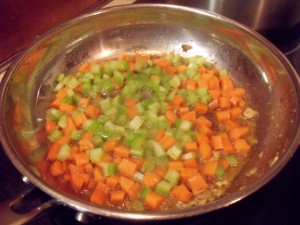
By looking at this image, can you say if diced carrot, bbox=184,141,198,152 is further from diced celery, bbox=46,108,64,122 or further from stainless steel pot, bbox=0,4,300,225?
diced celery, bbox=46,108,64,122

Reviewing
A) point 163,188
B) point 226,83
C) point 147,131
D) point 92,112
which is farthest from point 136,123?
point 226,83

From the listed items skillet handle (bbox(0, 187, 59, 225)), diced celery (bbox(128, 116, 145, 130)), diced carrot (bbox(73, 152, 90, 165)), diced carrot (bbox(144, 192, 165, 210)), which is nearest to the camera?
skillet handle (bbox(0, 187, 59, 225))

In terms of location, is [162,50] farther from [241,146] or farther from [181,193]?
[181,193]

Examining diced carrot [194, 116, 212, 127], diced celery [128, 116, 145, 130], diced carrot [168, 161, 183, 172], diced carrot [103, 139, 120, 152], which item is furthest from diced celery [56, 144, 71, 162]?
diced carrot [194, 116, 212, 127]

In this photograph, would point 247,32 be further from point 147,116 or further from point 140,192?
point 140,192

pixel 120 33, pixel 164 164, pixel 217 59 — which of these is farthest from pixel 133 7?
pixel 164 164

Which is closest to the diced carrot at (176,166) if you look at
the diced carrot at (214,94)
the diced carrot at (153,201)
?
the diced carrot at (153,201)

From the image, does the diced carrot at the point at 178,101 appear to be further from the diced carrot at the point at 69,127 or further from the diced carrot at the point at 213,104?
the diced carrot at the point at 69,127
